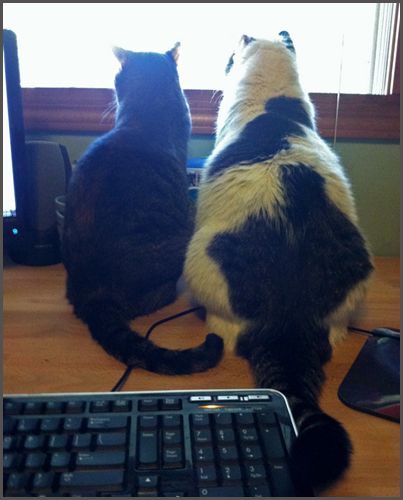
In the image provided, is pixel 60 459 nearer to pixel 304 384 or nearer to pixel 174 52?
pixel 304 384

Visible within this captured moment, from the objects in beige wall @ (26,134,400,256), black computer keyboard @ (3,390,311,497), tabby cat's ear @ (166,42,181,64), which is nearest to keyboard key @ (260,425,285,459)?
black computer keyboard @ (3,390,311,497)

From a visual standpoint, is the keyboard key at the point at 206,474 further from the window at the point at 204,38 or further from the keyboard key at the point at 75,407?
the window at the point at 204,38

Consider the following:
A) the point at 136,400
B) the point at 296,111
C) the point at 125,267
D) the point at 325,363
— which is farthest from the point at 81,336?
the point at 296,111

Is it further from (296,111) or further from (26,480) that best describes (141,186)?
(26,480)

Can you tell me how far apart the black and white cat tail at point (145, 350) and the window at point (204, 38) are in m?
0.54

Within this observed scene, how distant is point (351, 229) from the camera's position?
749mm

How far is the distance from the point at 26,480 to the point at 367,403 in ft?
1.22

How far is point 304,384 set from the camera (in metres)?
0.60

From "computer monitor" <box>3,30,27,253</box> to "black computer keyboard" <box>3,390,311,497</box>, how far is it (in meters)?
0.46

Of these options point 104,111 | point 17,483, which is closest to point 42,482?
point 17,483

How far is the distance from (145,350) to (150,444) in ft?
0.68

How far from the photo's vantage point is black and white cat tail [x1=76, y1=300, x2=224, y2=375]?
644 mm

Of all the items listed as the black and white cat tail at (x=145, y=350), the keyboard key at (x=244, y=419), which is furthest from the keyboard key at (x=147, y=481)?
the black and white cat tail at (x=145, y=350)

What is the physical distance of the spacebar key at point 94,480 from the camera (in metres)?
0.42
